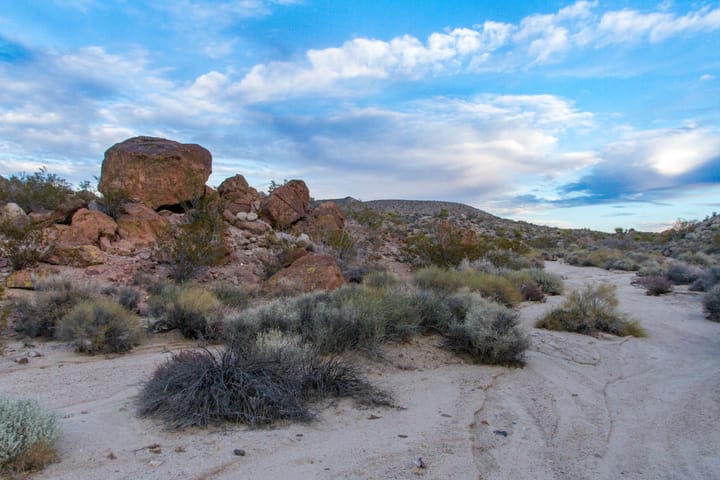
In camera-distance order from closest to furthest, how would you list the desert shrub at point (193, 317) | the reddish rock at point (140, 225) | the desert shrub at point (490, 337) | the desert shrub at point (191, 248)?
the desert shrub at point (490, 337)
the desert shrub at point (193, 317)
the desert shrub at point (191, 248)
the reddish rock at point (140, 225)

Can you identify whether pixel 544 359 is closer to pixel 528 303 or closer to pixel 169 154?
pixel 528 303

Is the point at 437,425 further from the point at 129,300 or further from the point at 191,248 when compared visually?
the point at 191,248

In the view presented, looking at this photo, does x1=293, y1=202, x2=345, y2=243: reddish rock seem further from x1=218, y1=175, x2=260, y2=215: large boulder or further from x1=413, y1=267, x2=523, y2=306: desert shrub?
x1=413, y1=267, x2=523, y2=306: desert shrub

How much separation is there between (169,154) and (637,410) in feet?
61.2

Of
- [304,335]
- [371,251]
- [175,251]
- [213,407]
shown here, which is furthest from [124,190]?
[213,407]

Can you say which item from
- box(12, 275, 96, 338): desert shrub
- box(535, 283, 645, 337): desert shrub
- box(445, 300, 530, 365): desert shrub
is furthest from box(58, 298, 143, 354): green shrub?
box(535, 283, 645, 337): desert shrub

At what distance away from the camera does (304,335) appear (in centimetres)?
702

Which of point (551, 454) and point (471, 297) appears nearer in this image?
point (551, 454)

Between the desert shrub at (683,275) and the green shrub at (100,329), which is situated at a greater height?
the desert shrub at (683,275)

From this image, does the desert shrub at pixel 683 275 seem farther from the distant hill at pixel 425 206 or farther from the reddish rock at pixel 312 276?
the distant hill at pixel 425 206

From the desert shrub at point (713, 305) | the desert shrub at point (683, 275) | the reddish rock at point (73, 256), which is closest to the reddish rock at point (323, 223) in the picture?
the reddish rock at point (73, 256)

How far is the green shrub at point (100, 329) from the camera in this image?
742cm

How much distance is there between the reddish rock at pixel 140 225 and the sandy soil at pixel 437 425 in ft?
31.2

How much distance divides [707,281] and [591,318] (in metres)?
7.30
